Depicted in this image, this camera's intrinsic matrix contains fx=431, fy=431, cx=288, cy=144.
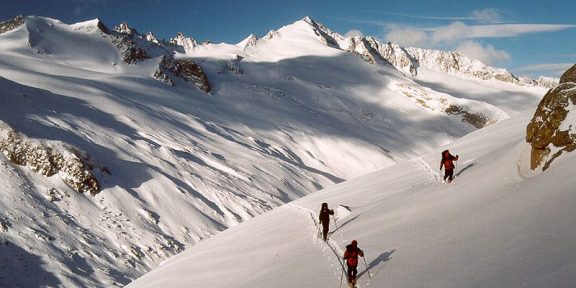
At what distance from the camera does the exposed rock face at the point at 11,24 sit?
272ft

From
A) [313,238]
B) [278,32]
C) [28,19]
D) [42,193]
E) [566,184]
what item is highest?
[278,32]

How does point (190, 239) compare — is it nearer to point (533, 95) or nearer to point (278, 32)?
point (278, 32)

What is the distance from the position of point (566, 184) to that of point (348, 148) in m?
59.1

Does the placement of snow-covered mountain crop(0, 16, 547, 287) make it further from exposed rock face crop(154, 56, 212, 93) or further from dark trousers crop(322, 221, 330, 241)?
dark trousers crop(322, 221, 330, 241)

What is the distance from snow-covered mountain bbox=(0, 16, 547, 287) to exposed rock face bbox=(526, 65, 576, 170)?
19400mm

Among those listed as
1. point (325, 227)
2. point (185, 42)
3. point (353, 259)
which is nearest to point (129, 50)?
point (325, 227)

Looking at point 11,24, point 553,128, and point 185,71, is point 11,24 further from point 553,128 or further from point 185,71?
point 553,128

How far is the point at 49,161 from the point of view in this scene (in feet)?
93.7

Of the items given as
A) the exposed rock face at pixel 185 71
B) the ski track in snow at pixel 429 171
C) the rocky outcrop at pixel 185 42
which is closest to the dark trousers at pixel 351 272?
the ski track in snow at pixel 429 171

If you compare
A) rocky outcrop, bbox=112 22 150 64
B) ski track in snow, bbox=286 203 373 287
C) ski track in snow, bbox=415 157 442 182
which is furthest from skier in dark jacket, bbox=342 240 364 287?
rocky outcrop, bbox=112 22 150 64

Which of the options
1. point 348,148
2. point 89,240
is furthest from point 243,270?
point 348,148

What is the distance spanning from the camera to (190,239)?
94.9 feet

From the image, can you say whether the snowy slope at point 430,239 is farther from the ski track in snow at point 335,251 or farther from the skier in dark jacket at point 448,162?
the skier in dark jacket at point 448,162

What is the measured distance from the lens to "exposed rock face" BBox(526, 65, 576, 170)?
37.6ft
